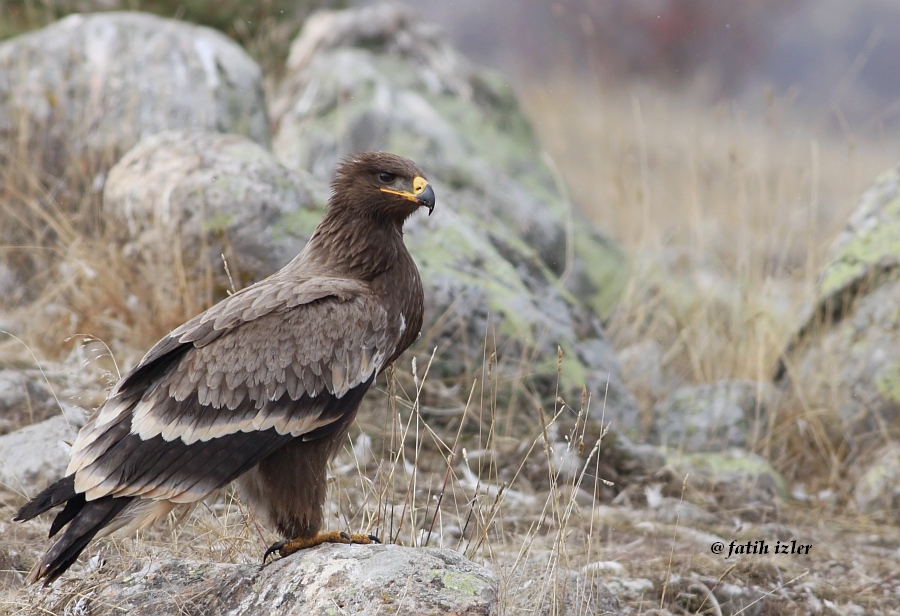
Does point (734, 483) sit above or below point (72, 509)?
below

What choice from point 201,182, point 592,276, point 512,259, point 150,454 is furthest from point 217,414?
point 592,276

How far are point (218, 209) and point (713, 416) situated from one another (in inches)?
132

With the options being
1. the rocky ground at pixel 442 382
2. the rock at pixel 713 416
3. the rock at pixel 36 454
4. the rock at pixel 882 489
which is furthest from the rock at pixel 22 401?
the rock at pixel 882 489

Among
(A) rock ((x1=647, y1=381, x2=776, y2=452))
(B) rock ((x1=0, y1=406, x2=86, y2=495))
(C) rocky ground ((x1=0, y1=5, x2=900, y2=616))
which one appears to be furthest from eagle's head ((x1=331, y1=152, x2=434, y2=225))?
(A) rock ((x1=647, y1=381, x2=776, y2=452))

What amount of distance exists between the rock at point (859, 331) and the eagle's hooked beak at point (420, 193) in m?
3.63

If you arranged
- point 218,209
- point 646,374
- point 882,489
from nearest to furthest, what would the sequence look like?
point 218,209
point 882,489
point 646,374

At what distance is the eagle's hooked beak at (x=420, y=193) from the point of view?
13.0 feet

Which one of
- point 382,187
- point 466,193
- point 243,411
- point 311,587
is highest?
point 382,187

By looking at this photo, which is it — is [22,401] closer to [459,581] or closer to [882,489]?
[459,581]

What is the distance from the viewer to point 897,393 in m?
6.50

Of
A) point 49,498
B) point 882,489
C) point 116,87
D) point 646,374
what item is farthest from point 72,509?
point 116,87

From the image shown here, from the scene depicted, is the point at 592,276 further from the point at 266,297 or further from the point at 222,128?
the point at 266,297

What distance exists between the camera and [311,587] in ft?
10.4

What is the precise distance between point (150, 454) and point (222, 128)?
462cm
